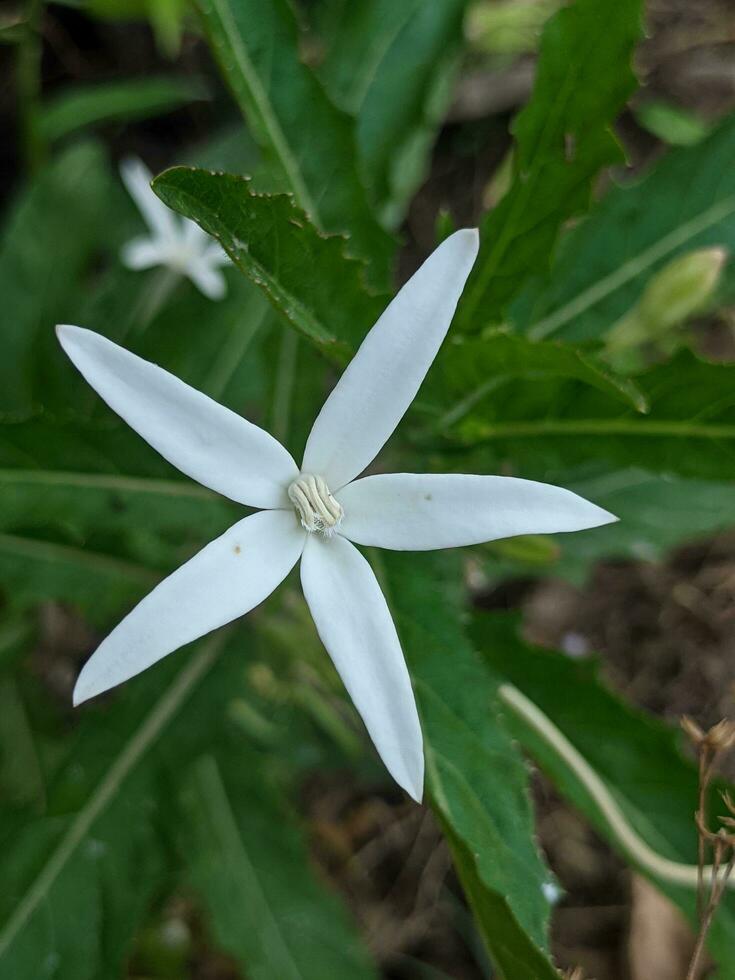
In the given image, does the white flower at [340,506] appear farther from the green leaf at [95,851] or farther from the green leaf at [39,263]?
the green leaf at [39,263]

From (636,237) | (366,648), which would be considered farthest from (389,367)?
(636,237)

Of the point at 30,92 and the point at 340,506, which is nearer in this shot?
the point at 340,506

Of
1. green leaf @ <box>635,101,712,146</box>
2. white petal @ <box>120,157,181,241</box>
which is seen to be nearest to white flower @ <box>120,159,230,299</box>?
white petal @ <box>120,157,181,241</box>

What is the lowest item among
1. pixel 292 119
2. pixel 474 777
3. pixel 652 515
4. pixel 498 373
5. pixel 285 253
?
pixel 474 777

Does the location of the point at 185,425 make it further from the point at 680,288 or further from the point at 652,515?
the point at 652,515

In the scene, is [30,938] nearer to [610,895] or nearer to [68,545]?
[68,545]

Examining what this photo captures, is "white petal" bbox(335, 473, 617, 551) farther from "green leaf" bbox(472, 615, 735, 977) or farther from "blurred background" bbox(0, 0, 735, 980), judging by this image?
"blurred background" bbox(0, 0, 735, 980)

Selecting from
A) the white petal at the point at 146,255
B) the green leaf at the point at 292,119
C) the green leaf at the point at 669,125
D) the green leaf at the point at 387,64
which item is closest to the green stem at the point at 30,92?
the white petal at the point at 146,255
